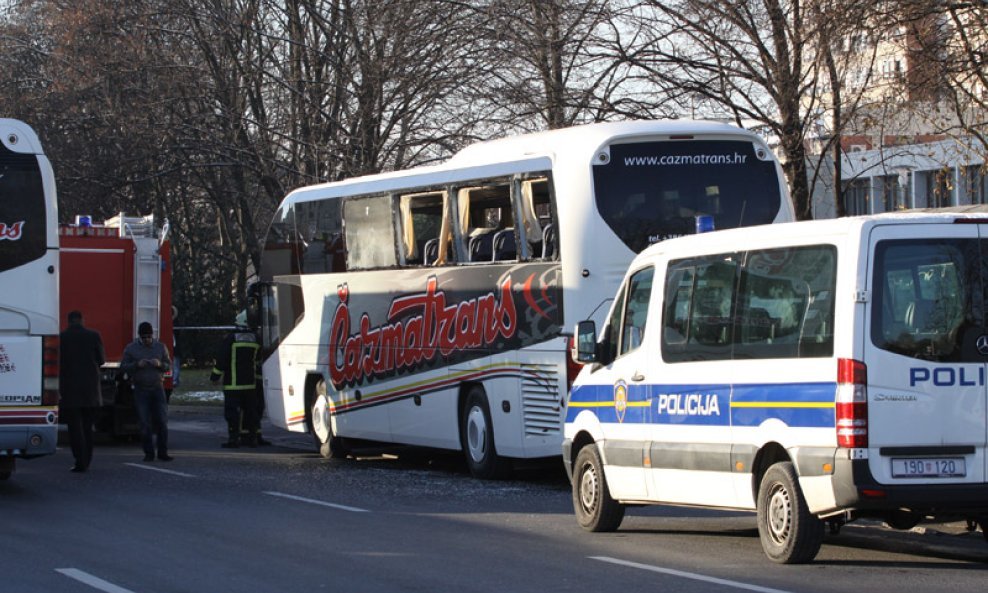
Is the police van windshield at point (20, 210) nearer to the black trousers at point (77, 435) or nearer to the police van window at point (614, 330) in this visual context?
the black trousers at point (77, 435)

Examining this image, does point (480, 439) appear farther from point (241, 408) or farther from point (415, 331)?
point (241, 408)

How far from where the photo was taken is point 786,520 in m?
10.0

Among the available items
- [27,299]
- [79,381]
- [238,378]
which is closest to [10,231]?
[27,299]

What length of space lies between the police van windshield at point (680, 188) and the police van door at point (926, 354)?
637cm

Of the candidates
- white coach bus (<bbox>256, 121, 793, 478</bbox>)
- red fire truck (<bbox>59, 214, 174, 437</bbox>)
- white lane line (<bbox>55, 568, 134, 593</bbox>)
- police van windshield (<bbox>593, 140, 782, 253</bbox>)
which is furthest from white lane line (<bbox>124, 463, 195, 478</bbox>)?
white lane line (<bbox>55, 568, 134, 593</bbox>)

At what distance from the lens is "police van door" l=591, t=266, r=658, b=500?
1165 centimetres

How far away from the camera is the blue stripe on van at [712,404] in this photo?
31.6ft

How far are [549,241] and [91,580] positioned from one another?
760cm

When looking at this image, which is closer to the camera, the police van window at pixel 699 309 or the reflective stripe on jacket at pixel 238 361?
the police van window at pixel 699 309

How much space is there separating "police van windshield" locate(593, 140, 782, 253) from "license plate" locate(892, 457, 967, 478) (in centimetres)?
670

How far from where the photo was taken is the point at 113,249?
22906 millimetres

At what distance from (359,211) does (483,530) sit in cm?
828

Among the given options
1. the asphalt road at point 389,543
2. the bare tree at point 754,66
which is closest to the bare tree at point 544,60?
the bare tree at point 754,66

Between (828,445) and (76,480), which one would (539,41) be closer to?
(76,480)
